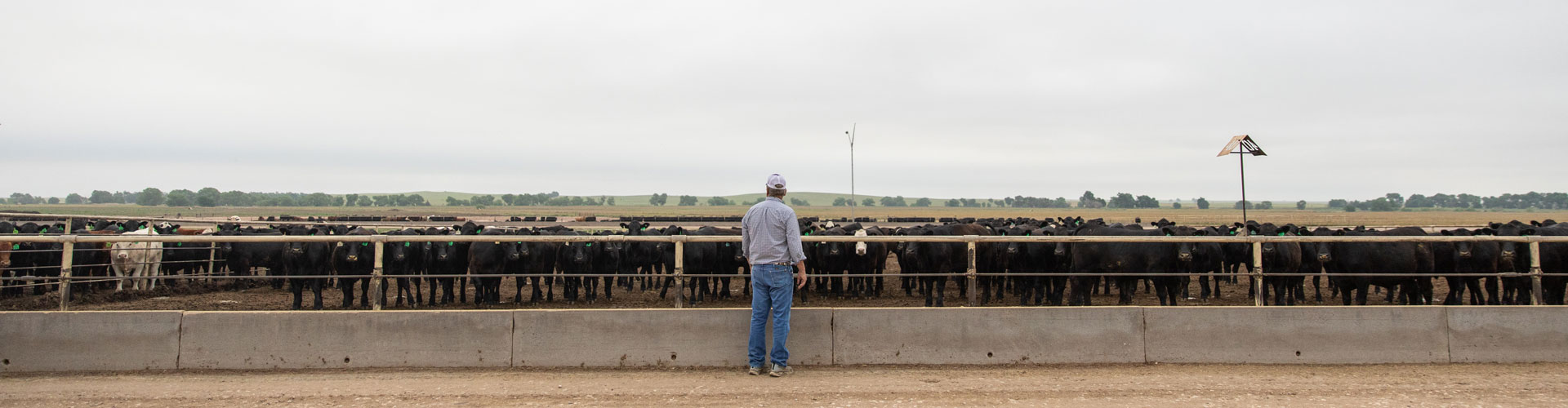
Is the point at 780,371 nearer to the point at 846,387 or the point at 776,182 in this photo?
the point at 846,387

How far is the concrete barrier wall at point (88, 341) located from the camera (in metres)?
6.26

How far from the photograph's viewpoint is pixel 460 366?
21.4ft

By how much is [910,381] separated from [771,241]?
1.39m

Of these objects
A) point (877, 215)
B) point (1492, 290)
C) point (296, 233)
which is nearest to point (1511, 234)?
point (1492, 290)

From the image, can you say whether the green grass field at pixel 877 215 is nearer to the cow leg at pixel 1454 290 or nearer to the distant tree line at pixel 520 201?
the distant tree line at pixel 520 201

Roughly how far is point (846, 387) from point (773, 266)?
0.98m

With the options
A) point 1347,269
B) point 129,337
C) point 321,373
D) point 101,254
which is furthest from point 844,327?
point 101,254

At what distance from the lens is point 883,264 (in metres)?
15.2

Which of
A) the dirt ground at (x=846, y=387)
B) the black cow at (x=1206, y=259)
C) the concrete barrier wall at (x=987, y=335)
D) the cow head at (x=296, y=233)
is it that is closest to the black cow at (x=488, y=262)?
the cow head at (x=296, y=233)

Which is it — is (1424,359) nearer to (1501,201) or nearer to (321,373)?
(321,373)

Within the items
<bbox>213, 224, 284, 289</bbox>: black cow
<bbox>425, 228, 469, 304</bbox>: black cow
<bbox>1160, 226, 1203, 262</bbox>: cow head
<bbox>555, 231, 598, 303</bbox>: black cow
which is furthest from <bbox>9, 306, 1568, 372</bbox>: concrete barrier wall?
<bbox>213, 224, 284, 289</bbox>: black cow

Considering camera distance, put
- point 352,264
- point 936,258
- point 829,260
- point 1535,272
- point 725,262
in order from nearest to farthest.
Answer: point 1535,272 → point 352,264 → point 936,258 → point 829,260 → point 725,262

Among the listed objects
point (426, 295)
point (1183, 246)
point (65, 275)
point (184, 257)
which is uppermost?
point (1183, 246)

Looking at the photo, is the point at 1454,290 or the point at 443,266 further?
the point at 443,266
